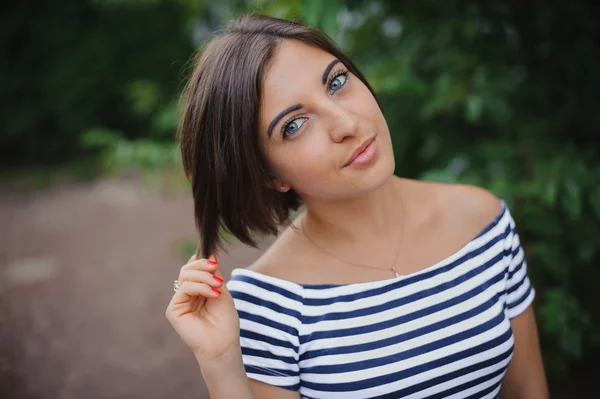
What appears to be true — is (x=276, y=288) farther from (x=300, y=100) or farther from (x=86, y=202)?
(x=86, y=202)

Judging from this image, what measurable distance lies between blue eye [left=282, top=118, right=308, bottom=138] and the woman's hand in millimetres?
362

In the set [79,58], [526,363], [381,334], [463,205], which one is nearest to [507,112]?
[463,205]

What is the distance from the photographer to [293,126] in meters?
1.59

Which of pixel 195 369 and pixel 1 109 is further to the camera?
pixel 1 109

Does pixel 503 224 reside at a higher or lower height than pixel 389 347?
higher

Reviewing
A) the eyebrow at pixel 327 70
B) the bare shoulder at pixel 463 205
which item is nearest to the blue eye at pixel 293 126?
the eyebrow at pixel 327 70

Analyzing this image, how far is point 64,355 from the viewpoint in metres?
4.80

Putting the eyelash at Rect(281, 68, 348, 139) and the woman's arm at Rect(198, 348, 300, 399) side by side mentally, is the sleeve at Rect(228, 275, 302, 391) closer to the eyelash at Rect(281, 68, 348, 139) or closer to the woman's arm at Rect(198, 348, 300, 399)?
the woman's arm at Rect(198, 348, 300, 399)

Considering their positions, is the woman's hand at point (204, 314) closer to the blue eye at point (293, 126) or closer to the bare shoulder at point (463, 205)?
the blue eye at point (293, 126)

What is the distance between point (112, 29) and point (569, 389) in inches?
316

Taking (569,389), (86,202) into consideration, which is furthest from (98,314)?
(569,389)

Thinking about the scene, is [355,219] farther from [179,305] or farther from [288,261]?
[179,305]

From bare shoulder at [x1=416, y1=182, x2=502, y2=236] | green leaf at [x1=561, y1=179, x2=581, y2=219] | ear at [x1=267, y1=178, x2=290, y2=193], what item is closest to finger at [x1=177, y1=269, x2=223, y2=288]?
ear at [x1=267, y1=178, x2=290, y2=193]

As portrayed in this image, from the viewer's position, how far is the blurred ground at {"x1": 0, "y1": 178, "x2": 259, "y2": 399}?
4484mm
